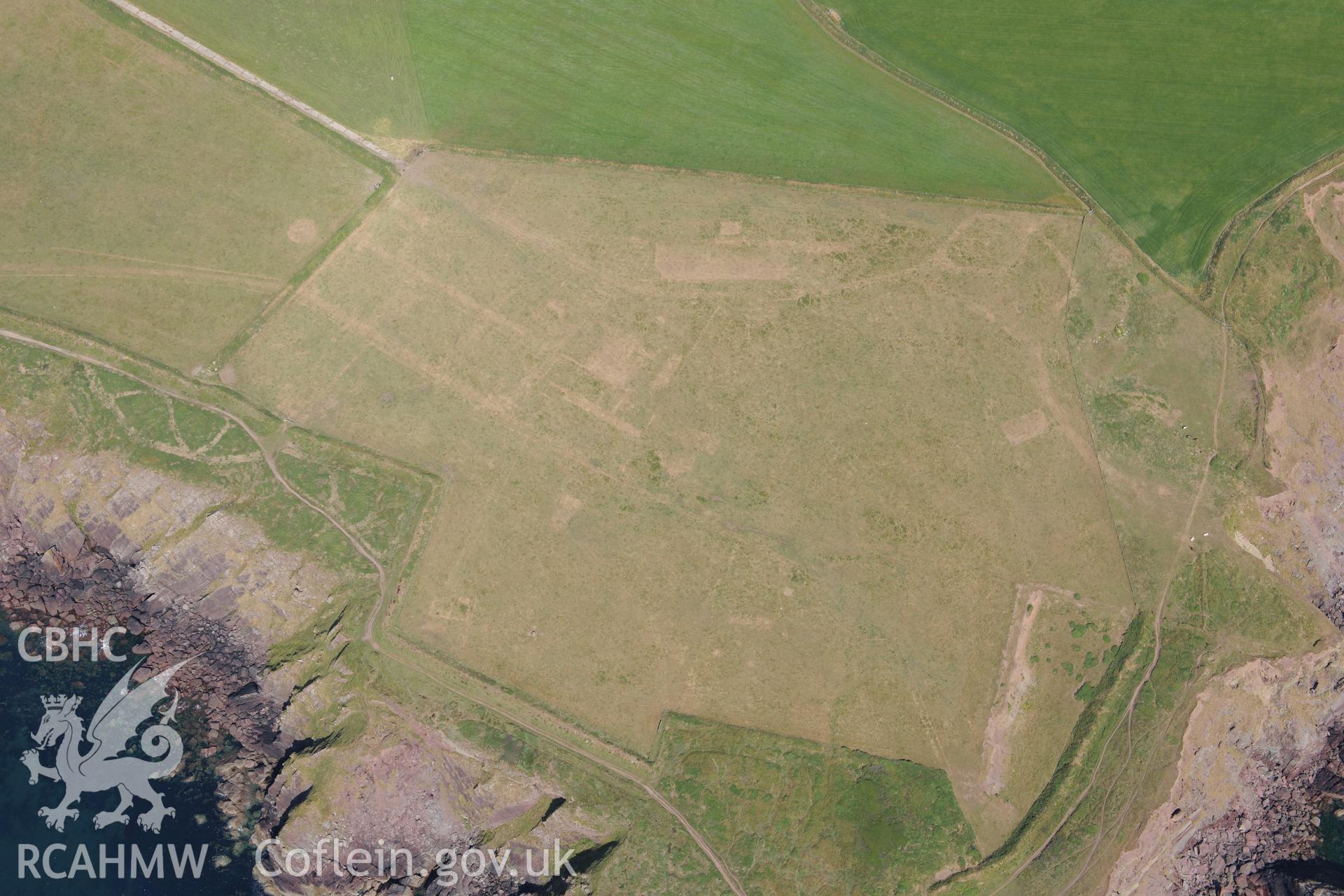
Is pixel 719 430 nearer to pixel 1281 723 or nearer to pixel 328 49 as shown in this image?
pixel 328 49

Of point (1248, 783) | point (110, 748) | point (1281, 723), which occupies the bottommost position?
point (1248, 783)

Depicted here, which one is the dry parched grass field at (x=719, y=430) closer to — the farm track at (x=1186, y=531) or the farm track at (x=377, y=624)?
the farm track at (x=377, y=624)

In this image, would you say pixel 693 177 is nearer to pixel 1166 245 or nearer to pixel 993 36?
pixel 993 36

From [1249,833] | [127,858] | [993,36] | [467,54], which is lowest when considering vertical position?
[1249,833]

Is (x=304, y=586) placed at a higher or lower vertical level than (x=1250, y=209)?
lower

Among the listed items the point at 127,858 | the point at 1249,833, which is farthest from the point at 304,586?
the point at 1249,833

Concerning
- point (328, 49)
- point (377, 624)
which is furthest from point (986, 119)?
point (377, 624)
